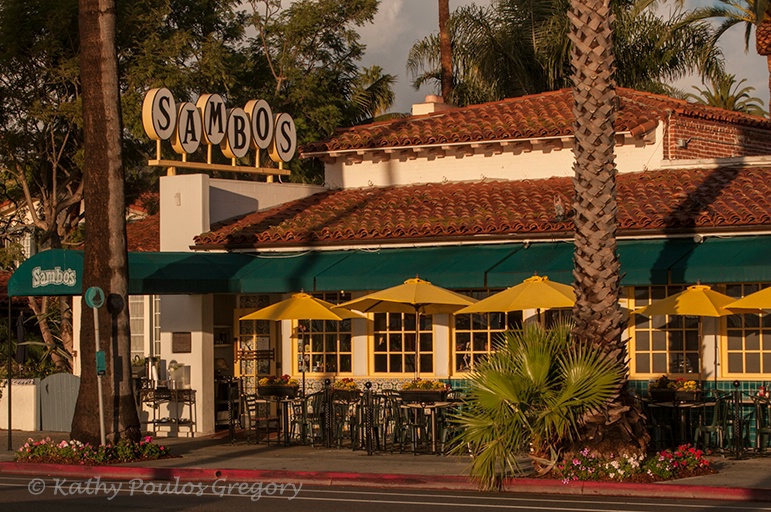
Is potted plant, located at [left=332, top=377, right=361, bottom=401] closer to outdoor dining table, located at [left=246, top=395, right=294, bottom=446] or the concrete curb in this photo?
outdoor dining table, located at [left=246, top=395, right=294, bottom=446]

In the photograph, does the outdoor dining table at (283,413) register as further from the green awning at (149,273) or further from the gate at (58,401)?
the gate at (58,401)

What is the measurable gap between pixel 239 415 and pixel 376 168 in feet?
21.8

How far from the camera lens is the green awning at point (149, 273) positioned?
20.8 m

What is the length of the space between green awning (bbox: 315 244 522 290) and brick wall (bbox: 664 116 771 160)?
18.2ft

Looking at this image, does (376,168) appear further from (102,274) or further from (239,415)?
(102,274)

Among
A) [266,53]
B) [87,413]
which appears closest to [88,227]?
[87,413]

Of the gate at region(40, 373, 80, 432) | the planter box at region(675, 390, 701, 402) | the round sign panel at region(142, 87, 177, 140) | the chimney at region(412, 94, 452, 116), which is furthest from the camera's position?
the chimney at region(412, 94, 452, 116)

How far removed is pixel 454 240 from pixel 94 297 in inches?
253

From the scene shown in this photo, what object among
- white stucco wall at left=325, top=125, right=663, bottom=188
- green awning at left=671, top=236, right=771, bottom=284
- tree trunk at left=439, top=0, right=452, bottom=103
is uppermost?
tree trunk at left=439, top=0, right=452, bottom=103

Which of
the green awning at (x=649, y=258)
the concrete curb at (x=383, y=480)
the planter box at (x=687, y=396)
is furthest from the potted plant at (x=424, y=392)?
the planter box at (x=687, y=396)

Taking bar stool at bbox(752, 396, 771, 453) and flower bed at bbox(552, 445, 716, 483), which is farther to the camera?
bar stool at bbox(752, 396, 771, 453)

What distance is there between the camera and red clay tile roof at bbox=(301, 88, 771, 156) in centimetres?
2500

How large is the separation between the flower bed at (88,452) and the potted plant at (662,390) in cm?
747

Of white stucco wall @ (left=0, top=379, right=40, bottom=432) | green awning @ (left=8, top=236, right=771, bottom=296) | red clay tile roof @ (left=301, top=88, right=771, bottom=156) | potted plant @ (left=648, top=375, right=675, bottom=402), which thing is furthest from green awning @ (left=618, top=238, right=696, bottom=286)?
white stucco wall @ (left=0, top=379, right=40, bottom=432)
